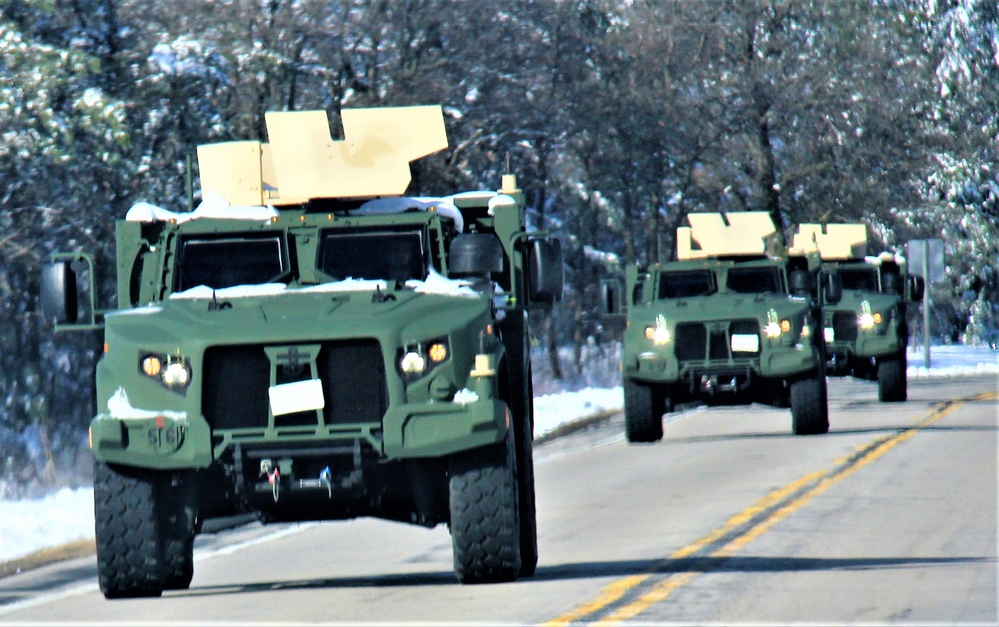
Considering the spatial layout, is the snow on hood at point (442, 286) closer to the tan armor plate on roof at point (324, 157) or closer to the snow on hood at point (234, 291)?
the snow on hood at point (234, 291)

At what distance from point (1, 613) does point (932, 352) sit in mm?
45693

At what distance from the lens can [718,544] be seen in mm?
12312

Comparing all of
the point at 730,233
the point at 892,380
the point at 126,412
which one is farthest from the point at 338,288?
the point at 892,380

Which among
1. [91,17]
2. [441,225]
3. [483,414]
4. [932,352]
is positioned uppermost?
[91,17]

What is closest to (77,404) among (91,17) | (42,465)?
(42,465)

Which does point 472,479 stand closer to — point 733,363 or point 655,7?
point 733,363

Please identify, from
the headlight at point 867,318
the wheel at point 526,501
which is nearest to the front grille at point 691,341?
the headlight at point 867,318

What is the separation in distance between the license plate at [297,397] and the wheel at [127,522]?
821mm

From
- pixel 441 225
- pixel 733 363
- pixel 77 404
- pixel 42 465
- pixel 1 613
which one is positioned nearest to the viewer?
pixel 1 613

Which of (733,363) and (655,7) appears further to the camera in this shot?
(655,7)

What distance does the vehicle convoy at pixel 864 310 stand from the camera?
2739cm

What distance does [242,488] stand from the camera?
9523 millimetres

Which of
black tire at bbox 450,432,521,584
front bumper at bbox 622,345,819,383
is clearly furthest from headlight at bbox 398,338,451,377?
front bumper at bbox 622,345,819,383

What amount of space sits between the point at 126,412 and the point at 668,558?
3.72 m
